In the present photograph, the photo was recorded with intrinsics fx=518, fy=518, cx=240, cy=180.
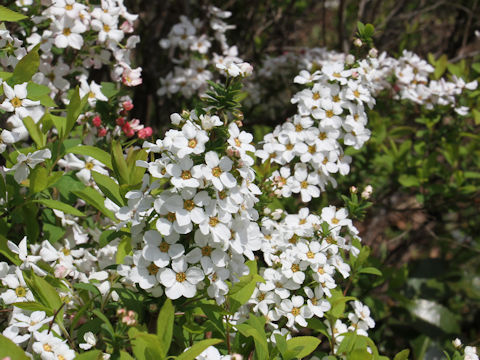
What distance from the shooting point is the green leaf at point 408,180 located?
11.7ft

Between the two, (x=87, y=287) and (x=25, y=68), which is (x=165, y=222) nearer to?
(x=87, y=287)

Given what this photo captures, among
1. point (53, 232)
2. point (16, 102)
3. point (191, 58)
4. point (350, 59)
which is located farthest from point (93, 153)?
point (191, 58)

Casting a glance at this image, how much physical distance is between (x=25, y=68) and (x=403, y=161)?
260 cm

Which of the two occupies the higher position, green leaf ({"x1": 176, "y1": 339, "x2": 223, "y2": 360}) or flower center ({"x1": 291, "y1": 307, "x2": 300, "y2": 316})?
green leaf ({"x1": 176, "y1": 339, "x2": 223, "y2": 360})

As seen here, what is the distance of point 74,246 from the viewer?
2.60 m

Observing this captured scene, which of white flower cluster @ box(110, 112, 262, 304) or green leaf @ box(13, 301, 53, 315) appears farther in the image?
green leaf @ box(13, 301, 53, 315)

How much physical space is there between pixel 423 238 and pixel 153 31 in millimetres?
3152

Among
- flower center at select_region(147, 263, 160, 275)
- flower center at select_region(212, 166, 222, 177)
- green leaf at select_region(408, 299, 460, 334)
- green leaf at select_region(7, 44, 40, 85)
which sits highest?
green leaf at select_region(7, 44, 40, 85)

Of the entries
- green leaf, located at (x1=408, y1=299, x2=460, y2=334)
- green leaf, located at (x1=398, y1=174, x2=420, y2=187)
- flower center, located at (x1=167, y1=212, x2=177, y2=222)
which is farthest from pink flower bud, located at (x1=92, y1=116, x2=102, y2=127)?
green leaf, located at (x1=408, y1=299, x2=460, y2=334)

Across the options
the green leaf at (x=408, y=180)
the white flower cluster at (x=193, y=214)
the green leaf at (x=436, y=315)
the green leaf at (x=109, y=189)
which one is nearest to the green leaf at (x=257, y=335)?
the white flower cluster at (x=193, y=214)

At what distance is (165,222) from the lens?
170 centimetres

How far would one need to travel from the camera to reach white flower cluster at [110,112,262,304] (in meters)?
1.69

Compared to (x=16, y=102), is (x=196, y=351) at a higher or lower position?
lower

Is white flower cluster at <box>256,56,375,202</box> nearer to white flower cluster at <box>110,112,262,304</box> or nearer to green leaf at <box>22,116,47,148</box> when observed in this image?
white flower cluster at <box>110,112,262,304</box>
